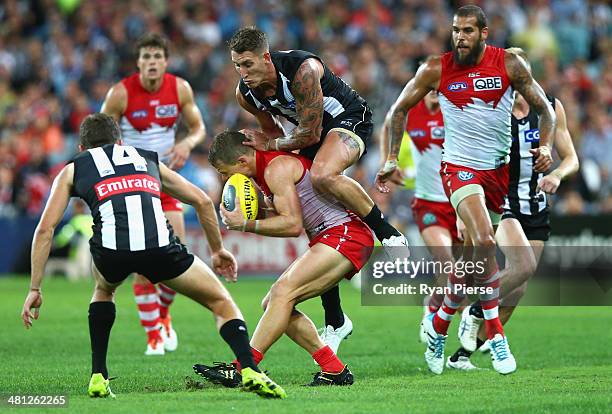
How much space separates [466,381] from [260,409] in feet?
8.13

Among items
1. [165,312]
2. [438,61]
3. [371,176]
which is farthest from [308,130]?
[371,176]

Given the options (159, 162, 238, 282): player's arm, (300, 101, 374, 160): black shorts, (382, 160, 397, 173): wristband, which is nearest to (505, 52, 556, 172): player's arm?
(382, 160, 397, 173): wristband

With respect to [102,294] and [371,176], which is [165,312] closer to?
[102,294]

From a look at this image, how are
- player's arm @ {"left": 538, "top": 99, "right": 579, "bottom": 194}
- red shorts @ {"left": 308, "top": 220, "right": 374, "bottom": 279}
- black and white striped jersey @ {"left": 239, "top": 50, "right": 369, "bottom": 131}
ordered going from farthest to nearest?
1. player's arm @ {"left": 538, "top": 99, "right": 579, "bottom": 194}
2. black and white striped jersey @ {"left": 239, "top": 50, "right": 369, "bottom": 131}
3. red shorts @ {"left": 308, "top": 220, "right": 374, "bottom": 279}

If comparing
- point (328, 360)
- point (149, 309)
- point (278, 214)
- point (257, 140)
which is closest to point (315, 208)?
point (278, 214)

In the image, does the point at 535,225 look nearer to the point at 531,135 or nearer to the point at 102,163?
the point at 531,135

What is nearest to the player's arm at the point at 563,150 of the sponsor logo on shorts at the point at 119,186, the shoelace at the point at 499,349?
the shoelace at the point at 499,349

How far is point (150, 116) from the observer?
12336 millimetres

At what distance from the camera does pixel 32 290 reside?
8023 mm

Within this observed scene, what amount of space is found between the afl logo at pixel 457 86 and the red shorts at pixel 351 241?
1.76 meters

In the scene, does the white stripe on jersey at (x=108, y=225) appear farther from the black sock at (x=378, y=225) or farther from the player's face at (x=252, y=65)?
the black sock at (x=378, y=225)

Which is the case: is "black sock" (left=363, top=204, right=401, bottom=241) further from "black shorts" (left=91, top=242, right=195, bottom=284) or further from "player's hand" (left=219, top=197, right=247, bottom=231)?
"black shorts" (left=91, top=242, right=195, bottom=284)

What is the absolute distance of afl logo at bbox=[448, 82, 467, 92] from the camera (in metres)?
9.95

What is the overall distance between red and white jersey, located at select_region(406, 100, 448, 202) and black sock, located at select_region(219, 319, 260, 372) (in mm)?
4906
